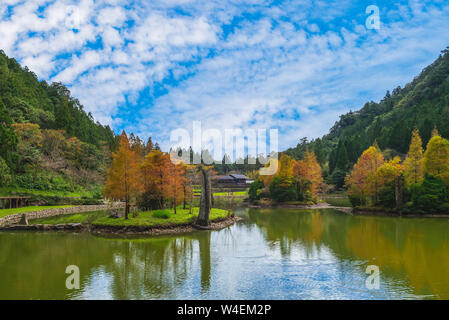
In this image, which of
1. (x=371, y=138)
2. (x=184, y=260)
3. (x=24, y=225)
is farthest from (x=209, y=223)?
(x=371, y=138)

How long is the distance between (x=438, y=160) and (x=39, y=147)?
163 feet

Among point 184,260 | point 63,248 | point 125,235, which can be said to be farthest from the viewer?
point 125,235

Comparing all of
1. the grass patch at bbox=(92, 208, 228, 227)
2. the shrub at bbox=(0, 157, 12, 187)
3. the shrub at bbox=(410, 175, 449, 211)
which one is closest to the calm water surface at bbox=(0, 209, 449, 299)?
the grass patch at bbox=(92, 208, 228, 227)

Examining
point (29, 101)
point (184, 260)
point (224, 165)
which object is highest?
point (29, 101)

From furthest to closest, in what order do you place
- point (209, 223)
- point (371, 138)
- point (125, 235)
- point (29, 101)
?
1. point (371, 138)
2. point (29, 101)
3. point (209, 223)
4. point (125, 235)

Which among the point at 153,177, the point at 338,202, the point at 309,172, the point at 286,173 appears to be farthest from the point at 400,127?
the point at 153,177

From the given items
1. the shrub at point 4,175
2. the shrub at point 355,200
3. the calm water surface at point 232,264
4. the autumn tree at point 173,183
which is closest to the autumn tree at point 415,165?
the shrub at point 355,200

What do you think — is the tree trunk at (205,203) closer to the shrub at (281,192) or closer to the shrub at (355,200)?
the shrub at (355,200)

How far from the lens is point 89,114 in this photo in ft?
279

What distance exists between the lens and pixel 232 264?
1423 centimetres

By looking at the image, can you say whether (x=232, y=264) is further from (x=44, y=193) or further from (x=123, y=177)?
(x=44, y=193)
